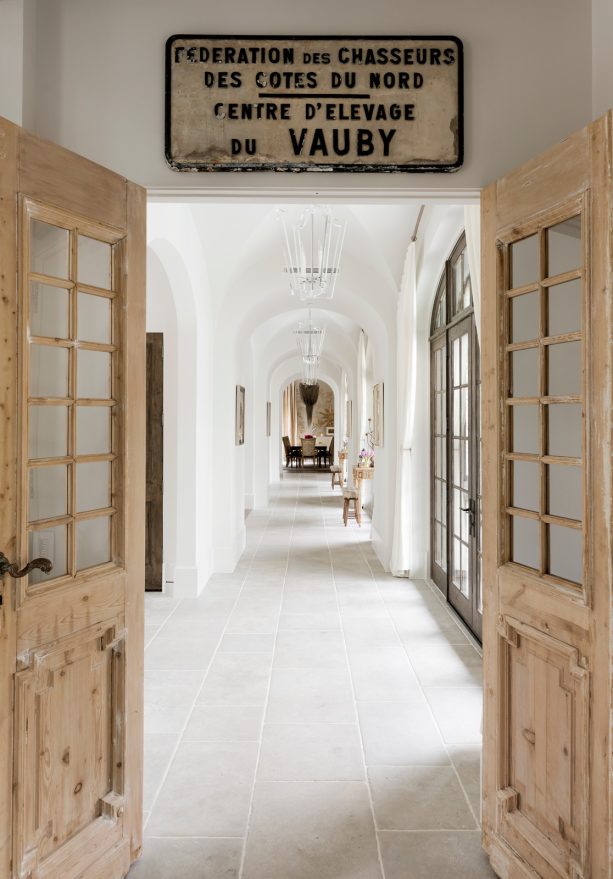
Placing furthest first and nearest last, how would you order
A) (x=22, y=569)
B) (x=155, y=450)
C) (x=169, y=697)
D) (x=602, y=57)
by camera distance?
(x=155, y=450), (x=169, y=697), (x=602, y=57), (x=22, y=569)

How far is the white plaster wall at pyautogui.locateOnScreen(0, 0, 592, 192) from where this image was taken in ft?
8.02

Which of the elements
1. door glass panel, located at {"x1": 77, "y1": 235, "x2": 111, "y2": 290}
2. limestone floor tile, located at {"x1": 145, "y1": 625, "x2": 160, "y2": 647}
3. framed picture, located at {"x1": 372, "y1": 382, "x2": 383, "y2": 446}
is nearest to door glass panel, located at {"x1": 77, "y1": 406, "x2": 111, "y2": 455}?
door glass panel, located at {"x1": 77, "y1": 235, "x2": 111, "y2": 290}

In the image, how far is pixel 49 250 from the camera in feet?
7.06

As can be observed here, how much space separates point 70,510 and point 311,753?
6.16 feet

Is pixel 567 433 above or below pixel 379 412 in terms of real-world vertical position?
below

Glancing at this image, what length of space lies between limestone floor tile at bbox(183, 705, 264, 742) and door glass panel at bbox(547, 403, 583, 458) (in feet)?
7.08

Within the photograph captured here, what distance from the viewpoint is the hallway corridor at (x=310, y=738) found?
96.7 inches

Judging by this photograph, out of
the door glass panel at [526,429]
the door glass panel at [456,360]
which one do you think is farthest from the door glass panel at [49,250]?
the door glass panel at [456,360]

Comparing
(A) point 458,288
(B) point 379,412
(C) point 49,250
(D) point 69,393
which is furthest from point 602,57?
(B) point 379,412

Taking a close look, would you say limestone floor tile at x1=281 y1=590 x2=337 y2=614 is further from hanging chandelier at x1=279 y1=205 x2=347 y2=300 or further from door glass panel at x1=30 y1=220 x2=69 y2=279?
door glass panel at x1=30 y1=220 x2=69 y2=279

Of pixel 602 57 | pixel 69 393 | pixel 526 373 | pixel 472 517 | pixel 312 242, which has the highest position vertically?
pixel 312 242

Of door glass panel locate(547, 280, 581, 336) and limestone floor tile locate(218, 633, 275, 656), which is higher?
door glass panel locate(547, 280, 581, 336)

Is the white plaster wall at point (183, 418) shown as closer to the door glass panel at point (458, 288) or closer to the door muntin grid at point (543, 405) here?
the door glass panel at point (458, 288)

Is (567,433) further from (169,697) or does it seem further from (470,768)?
(169,697)
